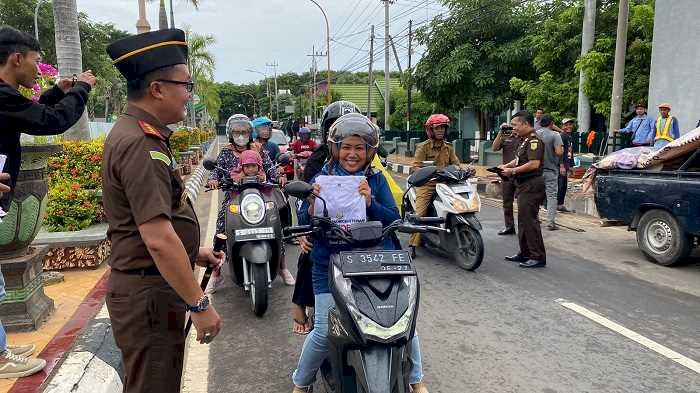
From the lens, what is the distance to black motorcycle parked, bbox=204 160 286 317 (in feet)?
15.1

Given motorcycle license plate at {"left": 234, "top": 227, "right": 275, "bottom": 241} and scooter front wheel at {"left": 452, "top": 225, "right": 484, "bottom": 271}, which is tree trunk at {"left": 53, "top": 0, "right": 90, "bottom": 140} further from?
scooter front wheel at {"left": 452, "top": 225, "right": 484, "bottom": 271}

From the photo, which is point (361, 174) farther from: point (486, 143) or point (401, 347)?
point (486, 143)

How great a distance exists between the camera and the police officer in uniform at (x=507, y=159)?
8102 mm

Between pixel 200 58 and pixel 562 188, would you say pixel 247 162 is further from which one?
pixel 200 58

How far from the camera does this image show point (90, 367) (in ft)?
11.3

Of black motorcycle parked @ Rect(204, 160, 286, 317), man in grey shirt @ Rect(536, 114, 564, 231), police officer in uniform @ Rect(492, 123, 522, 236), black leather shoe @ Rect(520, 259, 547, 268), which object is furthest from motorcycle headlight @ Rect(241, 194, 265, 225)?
man in grey shirt @ Rect(536, 114, 564, 231)

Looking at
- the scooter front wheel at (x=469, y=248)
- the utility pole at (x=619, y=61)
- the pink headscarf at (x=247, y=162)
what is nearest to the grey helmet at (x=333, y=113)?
the pink headscarf at (x=247, y=162)

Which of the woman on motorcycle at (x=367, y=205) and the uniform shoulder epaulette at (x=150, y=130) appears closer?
the uniform shoulder epaulette at (x=150, y=130)

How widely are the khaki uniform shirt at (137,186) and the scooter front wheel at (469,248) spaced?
14.0 ft

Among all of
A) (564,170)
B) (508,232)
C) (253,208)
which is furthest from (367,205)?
(564,170)

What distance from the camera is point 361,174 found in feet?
10.5

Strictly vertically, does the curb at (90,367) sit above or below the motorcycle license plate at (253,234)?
below

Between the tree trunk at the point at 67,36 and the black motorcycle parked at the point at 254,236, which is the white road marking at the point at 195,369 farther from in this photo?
the tree trunk at the point at 67,36

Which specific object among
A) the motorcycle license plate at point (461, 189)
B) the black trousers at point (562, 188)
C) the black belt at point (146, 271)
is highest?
the black belt at point (146, 271)
